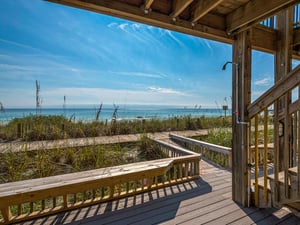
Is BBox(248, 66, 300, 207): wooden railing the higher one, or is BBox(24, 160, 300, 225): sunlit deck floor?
BBox(248, 66, 300, 207): wooden railing

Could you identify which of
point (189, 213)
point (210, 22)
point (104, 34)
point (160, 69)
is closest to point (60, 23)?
point (104, 34)

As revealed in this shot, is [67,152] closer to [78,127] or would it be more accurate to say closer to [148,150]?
[148,150]

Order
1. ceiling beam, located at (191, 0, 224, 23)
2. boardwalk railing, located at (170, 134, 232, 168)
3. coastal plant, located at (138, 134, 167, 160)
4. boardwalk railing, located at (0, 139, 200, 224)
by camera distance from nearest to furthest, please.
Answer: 1. ceiling beam, located at (191, 0, 224, 23)
2. boardwalk railing, located at (0, 139, 200, 224)
3. boardwalk railing, located at (170, 134, 232, 168)
4. coastal plant, located at (138, 134, 167, 160)

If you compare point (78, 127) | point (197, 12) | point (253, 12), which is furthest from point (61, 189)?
point (78, 127)

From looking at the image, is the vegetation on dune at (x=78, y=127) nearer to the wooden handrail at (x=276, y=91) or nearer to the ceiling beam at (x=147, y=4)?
the ceiling beam at (x=147, y=4)

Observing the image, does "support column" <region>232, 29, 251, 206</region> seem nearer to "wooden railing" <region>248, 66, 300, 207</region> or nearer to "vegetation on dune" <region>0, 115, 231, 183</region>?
"wooden railing" <region>248, 66, 300, 207</region>

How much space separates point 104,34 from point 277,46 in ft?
22.4

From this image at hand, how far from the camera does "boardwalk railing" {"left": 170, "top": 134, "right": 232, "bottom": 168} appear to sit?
326 cm

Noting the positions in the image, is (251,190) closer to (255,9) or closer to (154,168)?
(154,168)

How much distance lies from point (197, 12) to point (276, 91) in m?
1.16

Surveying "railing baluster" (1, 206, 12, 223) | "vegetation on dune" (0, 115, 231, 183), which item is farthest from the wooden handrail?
"railing baluster" (1, 206, 12, 223)

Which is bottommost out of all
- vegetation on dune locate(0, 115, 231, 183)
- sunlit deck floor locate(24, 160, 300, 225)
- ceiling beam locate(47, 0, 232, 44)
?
sunlit deck floor locate(24, 160, 300, 225)

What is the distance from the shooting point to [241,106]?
1.86 meters

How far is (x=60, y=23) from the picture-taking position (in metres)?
5.06
